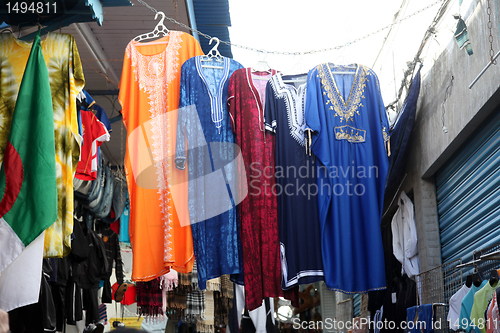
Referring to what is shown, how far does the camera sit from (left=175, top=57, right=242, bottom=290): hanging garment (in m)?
3.38

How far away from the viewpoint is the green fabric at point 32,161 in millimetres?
2488

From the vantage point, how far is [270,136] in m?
3.57

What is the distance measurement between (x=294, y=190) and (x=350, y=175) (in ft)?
1.29

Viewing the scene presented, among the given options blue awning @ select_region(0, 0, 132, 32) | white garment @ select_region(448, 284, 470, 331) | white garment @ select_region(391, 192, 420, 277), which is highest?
blue awning @ select_region(0, 0, 132, 32)

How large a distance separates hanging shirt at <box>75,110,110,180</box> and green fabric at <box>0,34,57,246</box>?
3.76 ft

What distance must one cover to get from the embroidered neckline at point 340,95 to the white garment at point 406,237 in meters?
1.43

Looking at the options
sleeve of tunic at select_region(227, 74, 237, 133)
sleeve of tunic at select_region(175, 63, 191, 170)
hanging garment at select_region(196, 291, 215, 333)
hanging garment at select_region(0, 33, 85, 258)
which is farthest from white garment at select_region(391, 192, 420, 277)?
hanging garment at select_region(0, 33, 85, 258)

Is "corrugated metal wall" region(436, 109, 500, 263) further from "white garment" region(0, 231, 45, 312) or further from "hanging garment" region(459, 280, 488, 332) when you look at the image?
"white garment" region(0, 231, 45, 312)

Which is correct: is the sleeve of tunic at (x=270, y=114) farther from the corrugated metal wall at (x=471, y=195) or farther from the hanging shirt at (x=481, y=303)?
the hanging shirt at (x=481, y=303)

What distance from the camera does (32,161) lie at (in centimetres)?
258

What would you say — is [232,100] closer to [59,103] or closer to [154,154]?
[154,154]

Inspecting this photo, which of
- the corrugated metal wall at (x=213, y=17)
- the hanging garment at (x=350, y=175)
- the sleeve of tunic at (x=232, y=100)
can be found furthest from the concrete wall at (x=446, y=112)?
the corrugated metal wall at (x=213, y=17)

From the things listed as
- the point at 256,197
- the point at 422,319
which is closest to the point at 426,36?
the point at 256,197

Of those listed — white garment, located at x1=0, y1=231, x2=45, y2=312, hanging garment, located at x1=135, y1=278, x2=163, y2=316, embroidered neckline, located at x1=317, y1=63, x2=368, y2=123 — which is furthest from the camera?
hanging garment, located at x1=135, y1=278, x2=163, y2=316
